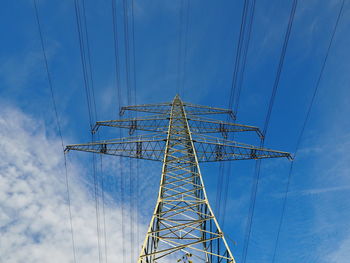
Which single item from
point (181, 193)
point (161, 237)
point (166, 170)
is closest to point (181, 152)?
point (166, 170)

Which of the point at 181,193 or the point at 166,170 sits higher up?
the point at 166,170

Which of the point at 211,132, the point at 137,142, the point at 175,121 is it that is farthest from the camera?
the point at 211,132

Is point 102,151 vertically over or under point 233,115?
under

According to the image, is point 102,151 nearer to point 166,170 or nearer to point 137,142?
point 137,142

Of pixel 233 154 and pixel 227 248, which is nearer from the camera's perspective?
pixel 227 248

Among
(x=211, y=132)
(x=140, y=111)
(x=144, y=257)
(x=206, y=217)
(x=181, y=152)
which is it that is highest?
(x=140, y=111)

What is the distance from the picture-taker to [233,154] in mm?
12828

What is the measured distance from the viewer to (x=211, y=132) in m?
16.8

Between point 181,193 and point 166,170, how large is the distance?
4.01ft

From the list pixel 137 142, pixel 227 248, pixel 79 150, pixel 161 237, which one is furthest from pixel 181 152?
pixel 79 150

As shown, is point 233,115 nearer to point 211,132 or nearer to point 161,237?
point 211,132

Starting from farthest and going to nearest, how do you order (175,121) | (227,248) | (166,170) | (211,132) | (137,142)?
(211,132), (175,121), (137,142), (166,170), (227,248)

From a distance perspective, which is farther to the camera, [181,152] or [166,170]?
[181,152]

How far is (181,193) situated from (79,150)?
7067 mm
